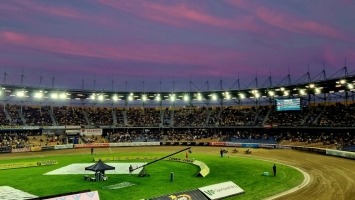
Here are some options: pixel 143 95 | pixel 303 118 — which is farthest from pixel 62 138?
pixel 303 118

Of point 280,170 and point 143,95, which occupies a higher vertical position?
point 143,95

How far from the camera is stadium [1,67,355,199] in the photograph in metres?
32.8

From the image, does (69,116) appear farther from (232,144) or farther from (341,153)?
(341,153)

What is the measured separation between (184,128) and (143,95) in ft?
49.8

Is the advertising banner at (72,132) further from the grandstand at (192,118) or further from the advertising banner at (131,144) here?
the advertising banner at (131,144)

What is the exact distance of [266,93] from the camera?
74562 millimetres

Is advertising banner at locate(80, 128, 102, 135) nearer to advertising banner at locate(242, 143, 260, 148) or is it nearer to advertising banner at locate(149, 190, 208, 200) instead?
advertising banner at locate(242, 143, 260, 148)

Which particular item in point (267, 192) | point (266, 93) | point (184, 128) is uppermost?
point (266, 93)

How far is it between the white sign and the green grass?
0.72 metres

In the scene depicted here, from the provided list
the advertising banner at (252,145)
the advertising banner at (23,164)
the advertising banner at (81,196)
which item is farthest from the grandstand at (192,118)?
the advertising banner at (81,196)

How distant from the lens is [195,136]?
8181 cm

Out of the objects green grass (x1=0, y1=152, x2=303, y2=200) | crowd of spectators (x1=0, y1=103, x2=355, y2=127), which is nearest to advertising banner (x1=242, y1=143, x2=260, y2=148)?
crowd of spectators (x1=0, y1=103, x2=355, y2=127)

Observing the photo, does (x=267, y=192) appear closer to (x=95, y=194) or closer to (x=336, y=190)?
(x=336, y=190)

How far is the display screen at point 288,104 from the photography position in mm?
67206
